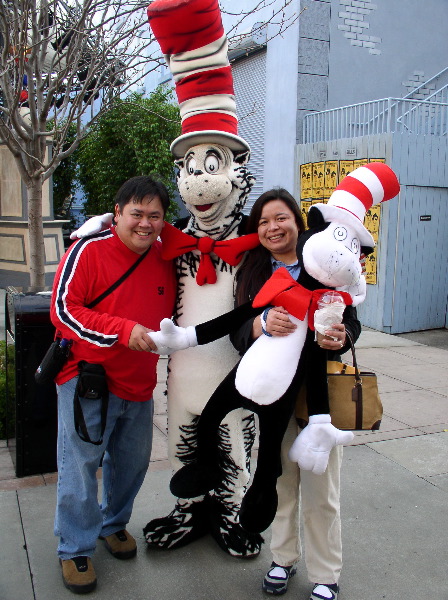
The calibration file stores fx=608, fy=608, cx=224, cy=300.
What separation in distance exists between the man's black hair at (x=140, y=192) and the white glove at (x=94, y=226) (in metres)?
0.15

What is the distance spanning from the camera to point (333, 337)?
2316mm

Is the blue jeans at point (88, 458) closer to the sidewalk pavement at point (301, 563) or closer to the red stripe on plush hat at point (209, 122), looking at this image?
the sidewalk pavement at point (301, 563)

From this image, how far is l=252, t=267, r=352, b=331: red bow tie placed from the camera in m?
2.40

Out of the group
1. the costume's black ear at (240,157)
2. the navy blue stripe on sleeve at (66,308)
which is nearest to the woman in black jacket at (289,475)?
the costume's black ear at (240,157)

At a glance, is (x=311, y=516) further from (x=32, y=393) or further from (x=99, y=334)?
(x=32, y=393)

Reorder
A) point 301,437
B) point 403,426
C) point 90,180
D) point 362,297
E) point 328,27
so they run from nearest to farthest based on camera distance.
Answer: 1. point 301,437
2. point 362,297
3. point 403,426
4. point 328,27
5. point 90,180

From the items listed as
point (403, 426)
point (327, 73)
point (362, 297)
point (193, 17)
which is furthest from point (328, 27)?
point (362, 297)

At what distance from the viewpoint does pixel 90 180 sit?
16.6 metres

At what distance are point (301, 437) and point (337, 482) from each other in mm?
366

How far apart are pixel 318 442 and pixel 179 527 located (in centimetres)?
113

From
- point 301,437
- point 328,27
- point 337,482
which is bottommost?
point 337,482

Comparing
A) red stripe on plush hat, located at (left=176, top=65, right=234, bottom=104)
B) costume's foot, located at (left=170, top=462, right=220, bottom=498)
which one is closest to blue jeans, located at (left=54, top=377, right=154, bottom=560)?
costume's foot, located at (left=170, top=462, right=220, bottom=498)

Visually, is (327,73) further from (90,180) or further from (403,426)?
(90,180)

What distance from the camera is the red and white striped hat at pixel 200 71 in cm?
285
